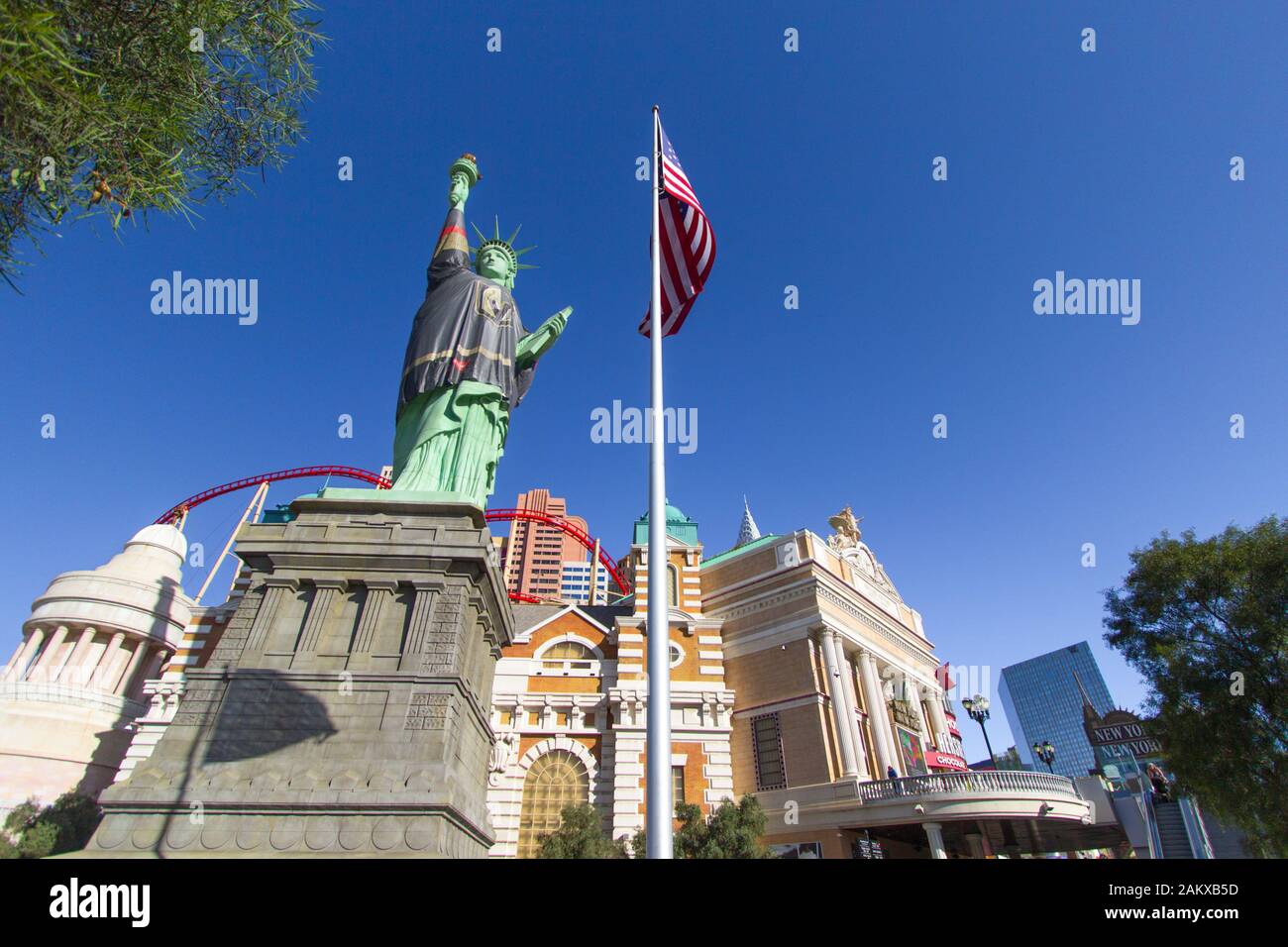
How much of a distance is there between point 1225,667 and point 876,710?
12.4 meters

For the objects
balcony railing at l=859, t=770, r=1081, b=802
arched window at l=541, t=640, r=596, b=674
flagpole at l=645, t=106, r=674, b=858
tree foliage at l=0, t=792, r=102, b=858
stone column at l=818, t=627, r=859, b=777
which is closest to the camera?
flagpole at l=645, t=106, r=674, b=858

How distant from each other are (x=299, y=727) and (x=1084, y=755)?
25152 centimetres

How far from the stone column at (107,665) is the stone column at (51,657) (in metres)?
1.72

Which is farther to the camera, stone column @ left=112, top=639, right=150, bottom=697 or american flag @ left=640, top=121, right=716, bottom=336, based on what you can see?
stone column @ left=112, top=639, right=150, bottom=697

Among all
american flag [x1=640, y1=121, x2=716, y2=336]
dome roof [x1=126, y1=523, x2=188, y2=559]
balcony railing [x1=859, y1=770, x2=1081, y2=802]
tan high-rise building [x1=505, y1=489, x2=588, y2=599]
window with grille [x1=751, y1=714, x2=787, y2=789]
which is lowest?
balcony railing [x1=859, y1=770, x2=1081, y2=802]

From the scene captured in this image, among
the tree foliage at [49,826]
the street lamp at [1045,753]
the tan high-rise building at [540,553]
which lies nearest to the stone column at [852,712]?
the street lamp at [1045,753]

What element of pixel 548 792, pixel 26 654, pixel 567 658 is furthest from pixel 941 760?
pixel 26 654

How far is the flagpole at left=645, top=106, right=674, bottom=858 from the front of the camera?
17.3 ft

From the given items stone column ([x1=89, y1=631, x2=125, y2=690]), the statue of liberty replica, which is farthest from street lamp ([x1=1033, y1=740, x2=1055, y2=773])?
stone column ([x1=89, y1=631, x2=125, y2=690])

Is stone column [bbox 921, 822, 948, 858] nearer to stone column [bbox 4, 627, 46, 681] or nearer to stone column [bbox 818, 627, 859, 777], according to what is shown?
stone column [bbox 818, 627, 859, 777]

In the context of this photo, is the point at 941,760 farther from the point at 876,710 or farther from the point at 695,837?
the point at 695,837

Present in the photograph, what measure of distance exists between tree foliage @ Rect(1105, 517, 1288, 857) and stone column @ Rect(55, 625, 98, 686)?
48.6m

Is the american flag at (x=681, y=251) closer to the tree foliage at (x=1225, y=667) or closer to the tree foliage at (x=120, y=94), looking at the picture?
the tree foliage at (x=120, y=94)

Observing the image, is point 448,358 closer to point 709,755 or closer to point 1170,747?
point 709,755
